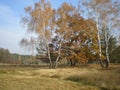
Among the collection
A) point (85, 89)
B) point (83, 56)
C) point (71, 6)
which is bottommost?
point (85, 89)

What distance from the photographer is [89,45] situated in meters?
41.6

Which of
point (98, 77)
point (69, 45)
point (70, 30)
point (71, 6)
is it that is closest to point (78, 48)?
point (69, 45)

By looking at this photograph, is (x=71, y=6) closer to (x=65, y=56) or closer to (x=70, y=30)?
(x=70, y=30)

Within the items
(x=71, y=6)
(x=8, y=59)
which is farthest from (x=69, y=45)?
(x=8, y=59)

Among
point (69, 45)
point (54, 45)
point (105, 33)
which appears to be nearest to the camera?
point (105, 33)

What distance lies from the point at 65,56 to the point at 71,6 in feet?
28.5

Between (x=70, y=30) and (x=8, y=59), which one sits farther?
(x=8, y=59)

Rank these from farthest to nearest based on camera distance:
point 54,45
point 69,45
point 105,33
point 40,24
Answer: point 54,45, point 69,45, point 40,24, point 105,33

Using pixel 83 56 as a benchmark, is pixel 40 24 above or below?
above

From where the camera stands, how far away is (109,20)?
104 feet

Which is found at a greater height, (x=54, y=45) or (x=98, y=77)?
(x=54, y=45)

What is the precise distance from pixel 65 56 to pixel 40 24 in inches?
348

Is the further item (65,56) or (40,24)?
(65,56)

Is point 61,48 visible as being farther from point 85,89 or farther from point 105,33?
point 85,89
